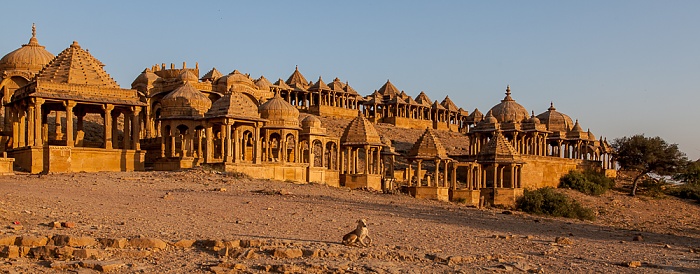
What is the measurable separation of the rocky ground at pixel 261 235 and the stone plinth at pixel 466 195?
12113 millimetres

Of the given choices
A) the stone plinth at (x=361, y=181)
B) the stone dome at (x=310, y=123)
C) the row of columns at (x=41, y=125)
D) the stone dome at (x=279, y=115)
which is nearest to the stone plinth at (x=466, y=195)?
the stone plinth at (x=361, y=181)

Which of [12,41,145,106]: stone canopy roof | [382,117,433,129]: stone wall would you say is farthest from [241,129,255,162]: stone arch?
[382,117,433,129]: stone wall

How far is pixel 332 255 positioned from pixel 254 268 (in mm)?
1738

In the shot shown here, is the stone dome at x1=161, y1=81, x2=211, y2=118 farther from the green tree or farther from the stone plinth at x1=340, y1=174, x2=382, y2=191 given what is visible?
the green tree

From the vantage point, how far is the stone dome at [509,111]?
194 feet

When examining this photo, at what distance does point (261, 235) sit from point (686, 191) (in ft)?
150

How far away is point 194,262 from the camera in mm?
13742

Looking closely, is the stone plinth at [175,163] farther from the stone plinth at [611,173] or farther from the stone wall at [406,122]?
the stone wall at [406,122]

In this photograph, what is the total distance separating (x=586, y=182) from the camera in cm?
5294

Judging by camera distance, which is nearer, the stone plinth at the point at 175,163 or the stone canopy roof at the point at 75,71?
the stone canopy roof at the point at 75,71

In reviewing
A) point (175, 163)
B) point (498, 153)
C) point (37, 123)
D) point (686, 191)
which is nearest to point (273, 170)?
point (175, 163)

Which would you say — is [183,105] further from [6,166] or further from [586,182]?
[586,182]

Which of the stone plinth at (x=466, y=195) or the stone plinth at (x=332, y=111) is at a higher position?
the stone plinth at (x=332, y=111)

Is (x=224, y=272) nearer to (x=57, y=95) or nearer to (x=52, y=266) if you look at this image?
(x=52, y=266)
